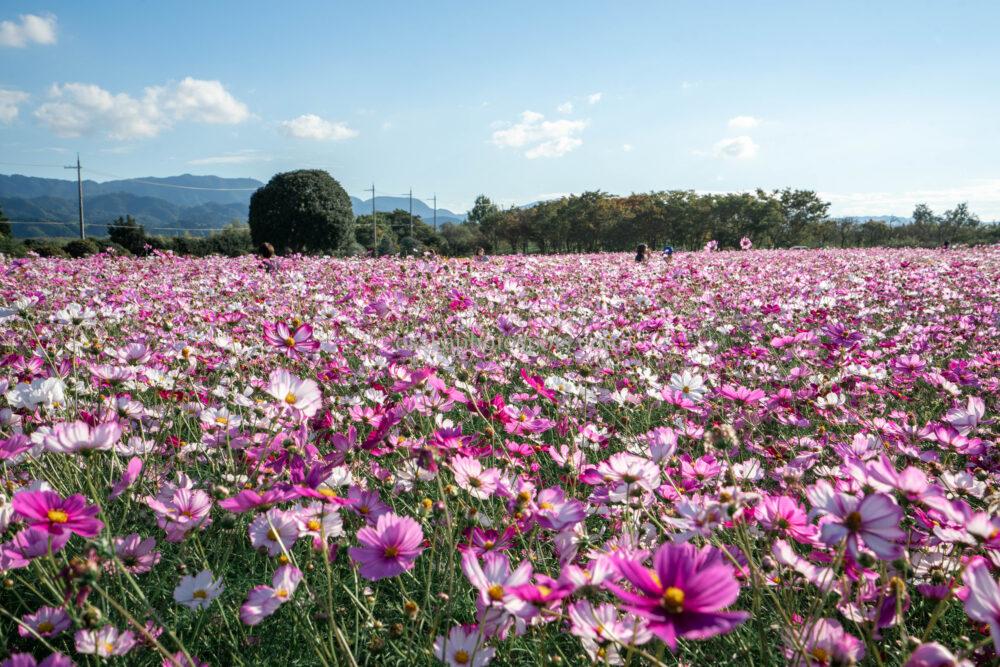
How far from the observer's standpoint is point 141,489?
1.45 m

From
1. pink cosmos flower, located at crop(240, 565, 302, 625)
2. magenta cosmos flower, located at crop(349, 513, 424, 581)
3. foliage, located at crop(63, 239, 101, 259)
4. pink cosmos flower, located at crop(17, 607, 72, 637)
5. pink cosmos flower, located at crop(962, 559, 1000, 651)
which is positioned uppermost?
foliage, located at crop(63, 239, 101, 259)

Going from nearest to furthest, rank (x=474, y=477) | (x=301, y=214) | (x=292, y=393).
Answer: (x=474, y=477)
(x=292, y=393)
(x=301, y=214)

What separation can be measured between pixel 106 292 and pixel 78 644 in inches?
168

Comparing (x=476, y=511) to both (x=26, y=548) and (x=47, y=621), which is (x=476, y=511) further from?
(x=47, y=621)

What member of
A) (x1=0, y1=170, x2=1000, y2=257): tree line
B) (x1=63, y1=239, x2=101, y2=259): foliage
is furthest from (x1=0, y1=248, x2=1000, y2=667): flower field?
(x1=0, y1=170, x2=1000, y2=257): tree line

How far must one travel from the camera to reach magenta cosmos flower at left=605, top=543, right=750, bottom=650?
589 mm

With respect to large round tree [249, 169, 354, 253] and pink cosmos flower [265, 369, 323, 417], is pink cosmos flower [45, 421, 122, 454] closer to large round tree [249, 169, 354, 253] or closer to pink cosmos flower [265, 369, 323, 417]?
pink cosmos flower [265, 369, 323, 417]

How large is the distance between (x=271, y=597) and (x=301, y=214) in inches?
739

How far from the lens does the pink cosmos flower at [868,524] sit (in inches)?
30.2

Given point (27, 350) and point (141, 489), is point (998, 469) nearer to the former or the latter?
point (141, 489)

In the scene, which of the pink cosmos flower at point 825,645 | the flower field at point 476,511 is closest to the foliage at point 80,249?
the flower field at point 476,511

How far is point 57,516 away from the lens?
86cm

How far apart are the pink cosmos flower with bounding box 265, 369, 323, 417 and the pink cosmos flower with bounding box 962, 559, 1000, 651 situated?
109 centimetres

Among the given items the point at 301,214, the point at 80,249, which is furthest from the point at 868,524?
the point at 301,214
